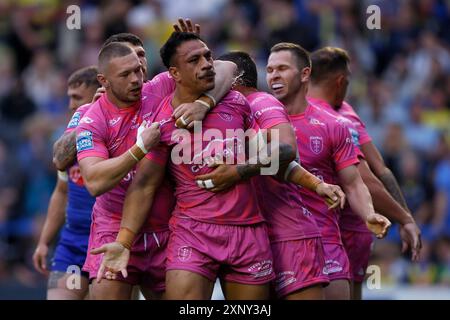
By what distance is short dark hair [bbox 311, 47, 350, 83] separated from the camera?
1014 centimetres

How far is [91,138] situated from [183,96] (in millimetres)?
790

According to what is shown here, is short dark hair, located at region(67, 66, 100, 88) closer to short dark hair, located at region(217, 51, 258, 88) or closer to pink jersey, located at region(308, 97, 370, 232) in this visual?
short dark hair, located at region(217, 51, 258, 88)

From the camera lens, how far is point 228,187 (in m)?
8.06

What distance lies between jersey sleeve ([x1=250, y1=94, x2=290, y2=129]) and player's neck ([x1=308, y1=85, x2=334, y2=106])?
1.69 meters

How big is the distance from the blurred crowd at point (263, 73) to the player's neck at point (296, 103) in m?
5.56

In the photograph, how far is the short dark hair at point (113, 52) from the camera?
8.52m

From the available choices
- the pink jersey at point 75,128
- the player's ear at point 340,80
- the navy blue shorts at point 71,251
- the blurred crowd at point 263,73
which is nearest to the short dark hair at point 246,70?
the pink jersey at point 75,128

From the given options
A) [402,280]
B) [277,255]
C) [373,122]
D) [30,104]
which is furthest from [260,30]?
[277,255]

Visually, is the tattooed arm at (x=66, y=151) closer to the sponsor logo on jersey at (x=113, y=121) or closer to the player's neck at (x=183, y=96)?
the sponsor logo on jersey at (x=113, y=121)

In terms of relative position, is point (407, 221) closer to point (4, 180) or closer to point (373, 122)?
point (373, 122)

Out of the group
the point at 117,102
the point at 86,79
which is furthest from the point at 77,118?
the point at 86,79

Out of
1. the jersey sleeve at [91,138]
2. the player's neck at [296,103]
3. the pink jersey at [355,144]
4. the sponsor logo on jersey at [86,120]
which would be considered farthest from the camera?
the pink jersey at [355,144]

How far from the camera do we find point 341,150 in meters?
9.00

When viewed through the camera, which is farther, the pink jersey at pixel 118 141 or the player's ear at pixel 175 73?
the pink jersey at pixel 118 141
